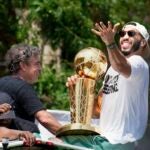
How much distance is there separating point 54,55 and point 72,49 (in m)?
1.11

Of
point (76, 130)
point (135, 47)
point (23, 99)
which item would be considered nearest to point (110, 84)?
point (135, 47)

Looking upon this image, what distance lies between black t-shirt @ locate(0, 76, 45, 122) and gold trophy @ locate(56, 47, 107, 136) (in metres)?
0.25

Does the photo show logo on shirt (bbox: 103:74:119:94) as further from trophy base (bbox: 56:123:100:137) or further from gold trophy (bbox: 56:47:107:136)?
trophy base (bbox: 56:123:100:137)

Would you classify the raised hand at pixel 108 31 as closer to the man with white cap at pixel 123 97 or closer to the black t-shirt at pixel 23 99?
the man with white cap at pixel 123 97

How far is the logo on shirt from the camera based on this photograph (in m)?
5.05

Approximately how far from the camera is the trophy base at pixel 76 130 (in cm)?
484

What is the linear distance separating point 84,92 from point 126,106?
319 millimetres

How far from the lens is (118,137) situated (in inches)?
196

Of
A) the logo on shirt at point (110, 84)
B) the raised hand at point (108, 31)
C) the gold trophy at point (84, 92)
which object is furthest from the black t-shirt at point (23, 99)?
the raised hand at point (108, 31)

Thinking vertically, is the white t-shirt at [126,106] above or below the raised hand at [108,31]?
below

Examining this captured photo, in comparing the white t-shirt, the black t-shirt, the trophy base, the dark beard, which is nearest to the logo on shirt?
the white t-shirt

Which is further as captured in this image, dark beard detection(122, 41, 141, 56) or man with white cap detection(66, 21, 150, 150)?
dark beard detection(122, 41, 141, 56)

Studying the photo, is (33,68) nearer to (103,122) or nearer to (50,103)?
(103,122)

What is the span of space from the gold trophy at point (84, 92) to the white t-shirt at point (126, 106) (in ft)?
0.38
